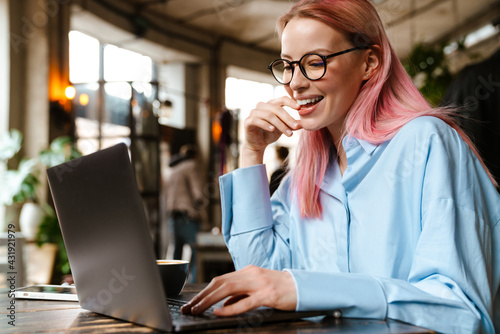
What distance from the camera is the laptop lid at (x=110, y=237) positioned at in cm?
72

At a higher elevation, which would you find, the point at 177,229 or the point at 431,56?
the point at 431,56

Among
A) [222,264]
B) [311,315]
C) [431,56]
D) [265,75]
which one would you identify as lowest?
[222,264]

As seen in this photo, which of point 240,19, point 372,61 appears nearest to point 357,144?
point 372,61

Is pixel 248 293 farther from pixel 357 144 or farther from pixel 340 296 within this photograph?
pixel 357 144

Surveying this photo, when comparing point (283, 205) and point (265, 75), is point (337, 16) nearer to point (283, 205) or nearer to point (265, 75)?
point (283, 205)

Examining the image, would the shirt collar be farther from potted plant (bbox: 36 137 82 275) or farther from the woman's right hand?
potted plant (bbox: 36 137 82 275)

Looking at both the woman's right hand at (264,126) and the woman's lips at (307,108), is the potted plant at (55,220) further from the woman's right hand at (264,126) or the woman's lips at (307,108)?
the woman's lips at (307,108)

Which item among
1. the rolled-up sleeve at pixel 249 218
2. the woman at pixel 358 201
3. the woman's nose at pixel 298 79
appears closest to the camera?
the woman at pixel 358 201

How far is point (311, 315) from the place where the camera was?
2.65 feet

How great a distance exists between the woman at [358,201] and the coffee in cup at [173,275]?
21cm

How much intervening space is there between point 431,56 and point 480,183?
15.7ft

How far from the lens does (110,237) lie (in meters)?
0.79

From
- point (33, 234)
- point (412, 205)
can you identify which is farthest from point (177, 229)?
point (412, 205)

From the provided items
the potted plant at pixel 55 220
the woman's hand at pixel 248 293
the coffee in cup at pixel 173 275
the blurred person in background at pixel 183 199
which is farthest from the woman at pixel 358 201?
the blurred person in background at pixel 183 199
